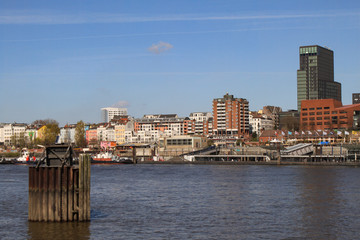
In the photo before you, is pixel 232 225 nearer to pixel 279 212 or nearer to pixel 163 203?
pixel 279 212

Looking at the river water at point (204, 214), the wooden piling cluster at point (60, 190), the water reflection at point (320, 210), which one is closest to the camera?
the wooden piling cluster at point (60, 190)

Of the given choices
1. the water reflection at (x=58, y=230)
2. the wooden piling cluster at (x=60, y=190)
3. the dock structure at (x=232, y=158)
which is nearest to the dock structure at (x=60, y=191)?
the wooden piling cluster at (x=60, y=190)

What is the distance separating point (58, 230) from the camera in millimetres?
33969

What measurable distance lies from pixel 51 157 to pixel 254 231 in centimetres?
1460

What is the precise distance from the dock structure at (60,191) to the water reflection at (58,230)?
32cm

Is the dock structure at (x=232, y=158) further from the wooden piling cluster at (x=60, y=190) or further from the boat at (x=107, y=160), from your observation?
the wooden piling cluster at (x=60, y=190)

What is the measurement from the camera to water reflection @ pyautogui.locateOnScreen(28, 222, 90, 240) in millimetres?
33191

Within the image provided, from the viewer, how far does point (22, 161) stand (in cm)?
15688

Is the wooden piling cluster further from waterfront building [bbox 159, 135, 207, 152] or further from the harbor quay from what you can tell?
A: waterfront building [bbox 159, 135, 207, 152]

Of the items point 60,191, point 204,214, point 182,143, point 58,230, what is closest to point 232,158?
point 182,143

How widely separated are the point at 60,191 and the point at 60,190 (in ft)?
0.20

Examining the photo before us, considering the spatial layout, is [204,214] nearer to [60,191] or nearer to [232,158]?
[60,191]

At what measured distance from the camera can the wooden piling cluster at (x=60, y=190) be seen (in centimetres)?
3444

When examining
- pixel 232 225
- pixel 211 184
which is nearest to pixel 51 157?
pixel 232 225
